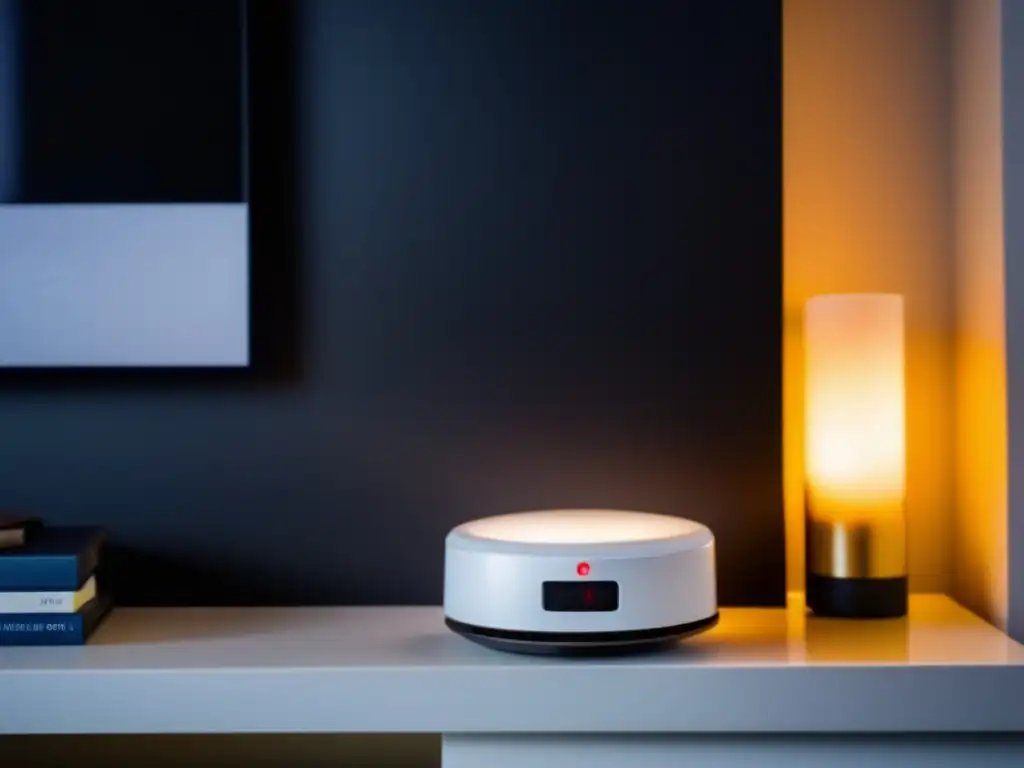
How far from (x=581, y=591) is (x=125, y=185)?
675mm

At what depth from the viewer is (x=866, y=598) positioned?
1.11 m

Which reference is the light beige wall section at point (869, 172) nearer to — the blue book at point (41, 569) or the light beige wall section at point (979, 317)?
the light beige wall section at point (979, 317)

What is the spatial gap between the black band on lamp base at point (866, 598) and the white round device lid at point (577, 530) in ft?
0.70

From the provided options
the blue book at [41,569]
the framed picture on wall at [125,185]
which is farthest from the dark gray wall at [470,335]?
the blue book at [41,569]

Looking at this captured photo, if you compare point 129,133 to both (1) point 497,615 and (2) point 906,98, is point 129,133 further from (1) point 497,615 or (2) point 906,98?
(2) point 906,98

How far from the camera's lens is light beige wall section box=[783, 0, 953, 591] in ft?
4.15

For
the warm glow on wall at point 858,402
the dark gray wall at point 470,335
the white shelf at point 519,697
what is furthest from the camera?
the dark gray wall at point 470,335

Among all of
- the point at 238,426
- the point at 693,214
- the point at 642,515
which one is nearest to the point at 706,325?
the point at 693,214

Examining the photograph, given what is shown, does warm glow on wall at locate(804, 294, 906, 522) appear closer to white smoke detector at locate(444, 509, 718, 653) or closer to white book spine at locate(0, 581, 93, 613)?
white smoke detector at locate(444, 509, 718, 653)

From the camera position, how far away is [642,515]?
1069 millimetres

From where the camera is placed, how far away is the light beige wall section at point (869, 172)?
1.26 metres

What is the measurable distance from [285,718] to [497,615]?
0.20 meters

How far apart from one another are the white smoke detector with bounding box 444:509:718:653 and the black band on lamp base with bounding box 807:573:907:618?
0.72ft

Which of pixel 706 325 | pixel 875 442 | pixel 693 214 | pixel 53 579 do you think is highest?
pixel 693 214
